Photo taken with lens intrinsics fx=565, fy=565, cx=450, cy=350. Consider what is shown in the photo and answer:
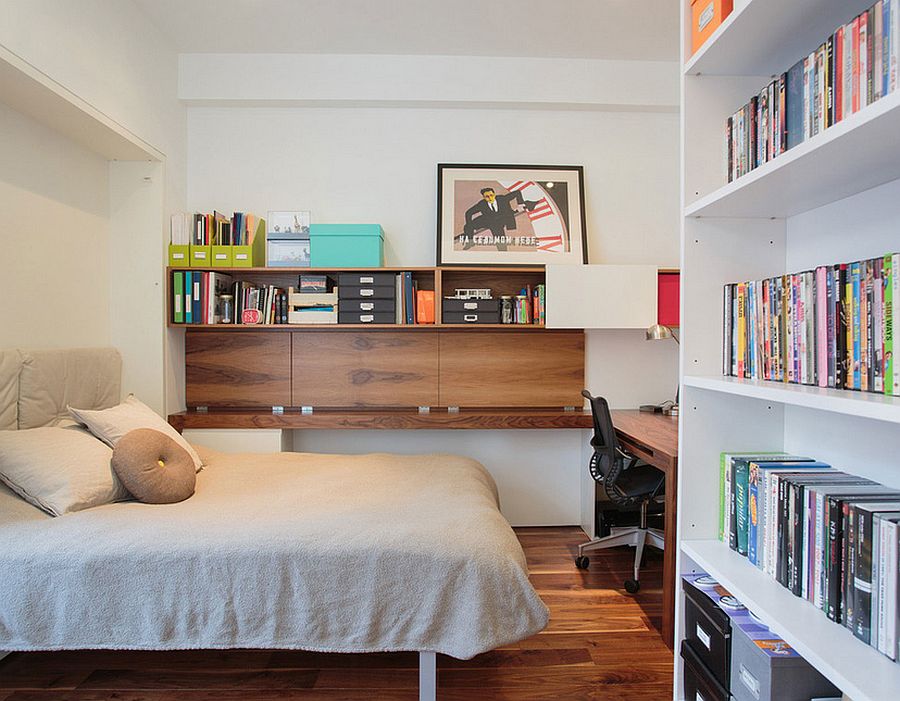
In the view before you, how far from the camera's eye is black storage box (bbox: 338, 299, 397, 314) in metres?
3.40

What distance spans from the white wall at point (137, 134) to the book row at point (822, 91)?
8.86 feet

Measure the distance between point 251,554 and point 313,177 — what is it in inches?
101

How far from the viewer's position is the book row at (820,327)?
3.35ft

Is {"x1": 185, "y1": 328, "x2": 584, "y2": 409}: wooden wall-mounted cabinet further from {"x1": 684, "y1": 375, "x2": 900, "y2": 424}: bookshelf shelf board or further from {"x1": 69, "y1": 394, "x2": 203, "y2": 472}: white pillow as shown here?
{"x1": 684, "y1": 375, "x2": 900, "y2": 424}: bookshelf shelf board

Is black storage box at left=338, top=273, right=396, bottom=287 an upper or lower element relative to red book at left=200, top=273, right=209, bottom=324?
upper

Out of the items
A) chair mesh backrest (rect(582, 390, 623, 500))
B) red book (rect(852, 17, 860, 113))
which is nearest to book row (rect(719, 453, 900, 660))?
red book (rect(852, 17, 860, 113))

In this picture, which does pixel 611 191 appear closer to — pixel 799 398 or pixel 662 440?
pixel 662 440

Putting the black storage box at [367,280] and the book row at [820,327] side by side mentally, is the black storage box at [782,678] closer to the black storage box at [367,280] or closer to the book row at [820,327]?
the book row at [820,327]

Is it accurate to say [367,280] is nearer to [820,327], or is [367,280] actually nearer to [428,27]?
[428,27]

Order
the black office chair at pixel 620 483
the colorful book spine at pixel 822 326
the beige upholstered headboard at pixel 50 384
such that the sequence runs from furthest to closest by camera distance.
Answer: the black office chair at pixel 620 483 < the beige upholstered headboard at pixel 50 384 < the colorful book spine at pixel 822 326

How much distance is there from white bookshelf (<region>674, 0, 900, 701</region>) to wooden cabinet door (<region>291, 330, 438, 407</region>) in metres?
2.23

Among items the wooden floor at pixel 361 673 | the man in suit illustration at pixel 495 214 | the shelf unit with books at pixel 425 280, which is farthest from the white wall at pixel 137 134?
the man in suit illustration at pixel 495 214

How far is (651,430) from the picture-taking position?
2945mm

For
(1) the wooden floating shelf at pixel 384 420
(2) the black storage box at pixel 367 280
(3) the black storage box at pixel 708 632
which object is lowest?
(3) the black storage box at pixel 708 632
